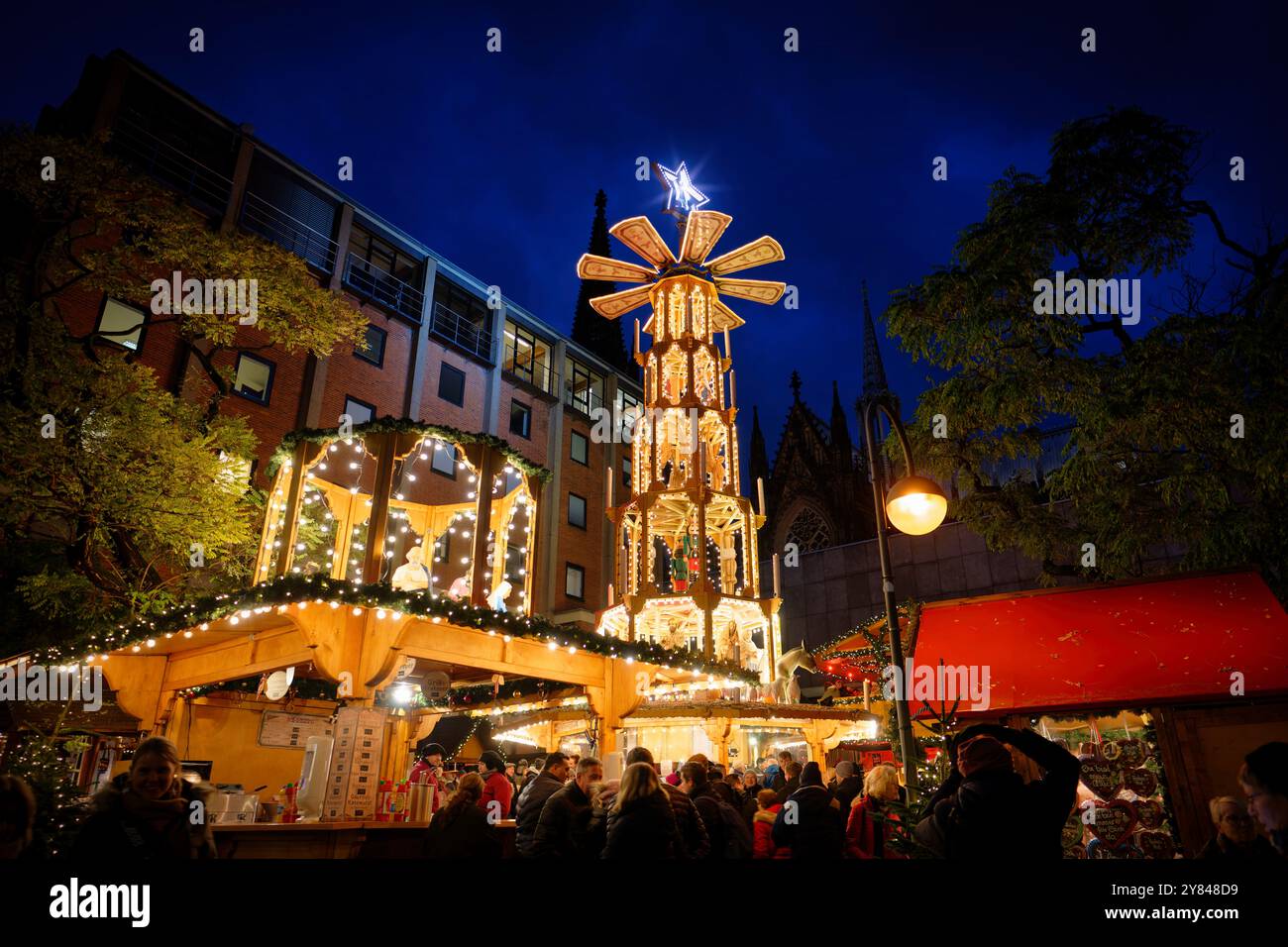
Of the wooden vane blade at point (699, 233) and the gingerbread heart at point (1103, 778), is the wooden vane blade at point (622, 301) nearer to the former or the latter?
the wooden vane blade at point (699, 233)

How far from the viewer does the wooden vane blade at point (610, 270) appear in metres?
22.7

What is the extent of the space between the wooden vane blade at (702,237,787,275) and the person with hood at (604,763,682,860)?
19995 millimetres

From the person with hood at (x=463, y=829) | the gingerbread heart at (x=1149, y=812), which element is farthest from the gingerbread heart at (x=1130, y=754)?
the person with hood at (x=463, y=829)

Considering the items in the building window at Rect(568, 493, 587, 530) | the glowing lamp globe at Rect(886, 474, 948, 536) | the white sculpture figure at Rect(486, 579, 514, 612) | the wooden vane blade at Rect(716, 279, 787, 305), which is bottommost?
the white sculpture figure at Rect(486, 579, 514, 612)

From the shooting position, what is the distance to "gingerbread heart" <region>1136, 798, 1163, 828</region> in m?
8.31

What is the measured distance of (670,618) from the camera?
20703mm

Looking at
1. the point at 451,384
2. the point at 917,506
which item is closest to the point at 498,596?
the point at 917,506

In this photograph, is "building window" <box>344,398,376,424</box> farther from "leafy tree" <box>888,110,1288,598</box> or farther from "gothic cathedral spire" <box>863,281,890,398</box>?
"gothic cathedral spire" <box>863,281,890,398</box>

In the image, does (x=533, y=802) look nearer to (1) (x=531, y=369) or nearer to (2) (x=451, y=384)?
(2) (x=451, y=384)

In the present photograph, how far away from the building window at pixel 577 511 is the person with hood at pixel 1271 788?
26778mm

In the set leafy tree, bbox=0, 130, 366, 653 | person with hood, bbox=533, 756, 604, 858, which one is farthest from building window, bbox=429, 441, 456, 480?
person with hood, bbox=533, 756, 604, 858

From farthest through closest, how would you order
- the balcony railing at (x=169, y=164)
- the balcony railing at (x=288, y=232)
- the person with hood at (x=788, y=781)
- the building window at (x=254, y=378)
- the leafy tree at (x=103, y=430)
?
the balcony railing at (x=288, y=232)
the building window at (x=254, y=378)
the balcony railing at (x=169, y=164)
the leafy tree at (x=103, y=430)
the person with hood at (x=788, y=781)

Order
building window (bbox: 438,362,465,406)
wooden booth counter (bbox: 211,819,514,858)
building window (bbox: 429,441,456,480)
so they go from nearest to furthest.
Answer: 1. wooden booth counter (bbox: 211,819,514,858)
2. building window (bbox: 429,441,456,480)
3. building window (bbox: 438,362,465,406)
